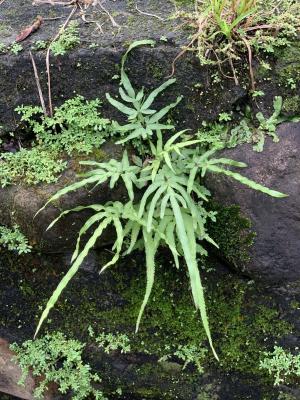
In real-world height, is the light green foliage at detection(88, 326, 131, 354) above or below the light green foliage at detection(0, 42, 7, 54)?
below

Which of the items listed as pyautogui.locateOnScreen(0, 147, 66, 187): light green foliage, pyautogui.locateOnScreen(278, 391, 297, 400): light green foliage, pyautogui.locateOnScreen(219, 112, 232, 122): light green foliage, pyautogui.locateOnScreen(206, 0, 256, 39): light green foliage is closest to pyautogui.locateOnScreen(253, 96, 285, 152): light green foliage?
pyautogui.locateOnScreen(219, 112, 232, 122): light green foliage

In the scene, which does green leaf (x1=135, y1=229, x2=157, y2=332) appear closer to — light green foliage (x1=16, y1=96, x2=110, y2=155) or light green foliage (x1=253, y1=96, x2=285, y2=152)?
light green foliage (x1=16, y1=96, x2=110, y2=155)

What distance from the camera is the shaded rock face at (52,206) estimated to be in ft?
8.97

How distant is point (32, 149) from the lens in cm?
290

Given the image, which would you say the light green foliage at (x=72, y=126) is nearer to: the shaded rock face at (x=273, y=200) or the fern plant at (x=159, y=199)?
the fern plant at (x=159, y=199)

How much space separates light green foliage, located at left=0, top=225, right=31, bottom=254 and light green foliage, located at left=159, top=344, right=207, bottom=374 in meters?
1.09

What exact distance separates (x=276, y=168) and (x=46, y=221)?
1.33 m

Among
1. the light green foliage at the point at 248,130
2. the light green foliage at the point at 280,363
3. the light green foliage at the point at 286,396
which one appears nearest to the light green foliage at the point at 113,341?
the light green foliage at the point at 280,363

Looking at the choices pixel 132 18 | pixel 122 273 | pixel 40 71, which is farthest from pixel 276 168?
pixel 40 71

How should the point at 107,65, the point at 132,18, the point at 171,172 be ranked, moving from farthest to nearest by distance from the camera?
the point at 132,18
the point at 107,65
the point at 171,172

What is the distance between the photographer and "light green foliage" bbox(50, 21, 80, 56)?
9.48 ft

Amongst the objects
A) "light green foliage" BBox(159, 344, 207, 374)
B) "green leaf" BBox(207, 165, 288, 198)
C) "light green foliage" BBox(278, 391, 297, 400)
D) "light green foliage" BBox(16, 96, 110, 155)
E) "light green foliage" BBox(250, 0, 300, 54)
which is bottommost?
"light green foliage" BBox(278, 391, 297, 400)

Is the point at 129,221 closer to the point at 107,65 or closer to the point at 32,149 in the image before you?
the point at 32,149

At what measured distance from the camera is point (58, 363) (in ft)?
10.3
